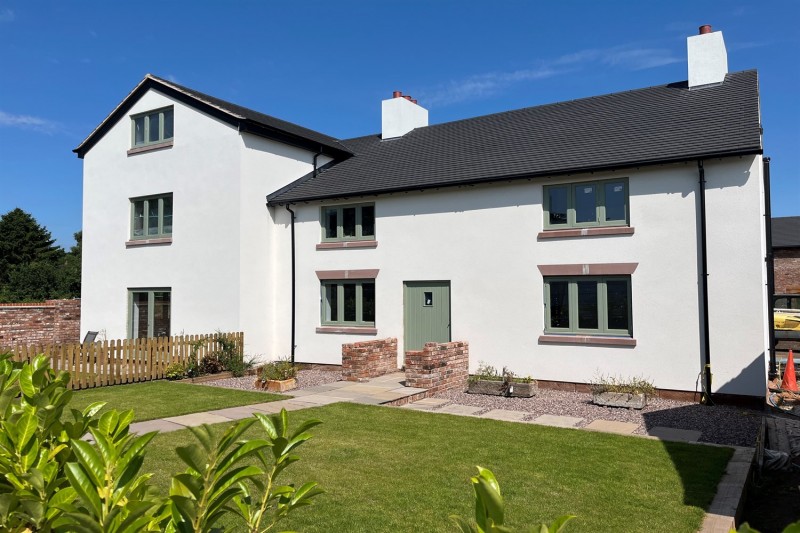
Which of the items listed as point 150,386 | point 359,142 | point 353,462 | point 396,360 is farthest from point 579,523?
point 359,142

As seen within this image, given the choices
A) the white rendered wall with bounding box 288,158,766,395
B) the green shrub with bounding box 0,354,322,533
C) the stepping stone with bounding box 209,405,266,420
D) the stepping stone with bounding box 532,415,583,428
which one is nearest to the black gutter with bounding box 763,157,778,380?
the white rendered wall with bounding box 288,158,766,395

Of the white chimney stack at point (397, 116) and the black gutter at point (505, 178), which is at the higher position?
the white chimney stack at point (397, 116)

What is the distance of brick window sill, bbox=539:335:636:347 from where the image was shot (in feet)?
40.9

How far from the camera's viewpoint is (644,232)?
12.4 metres

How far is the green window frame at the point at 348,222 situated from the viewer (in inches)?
655

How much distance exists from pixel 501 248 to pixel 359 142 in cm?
1022

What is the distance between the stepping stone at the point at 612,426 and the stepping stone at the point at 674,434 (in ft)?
1.01

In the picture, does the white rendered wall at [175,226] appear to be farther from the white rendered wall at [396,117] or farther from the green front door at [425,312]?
the white rendered wall at [396,117]

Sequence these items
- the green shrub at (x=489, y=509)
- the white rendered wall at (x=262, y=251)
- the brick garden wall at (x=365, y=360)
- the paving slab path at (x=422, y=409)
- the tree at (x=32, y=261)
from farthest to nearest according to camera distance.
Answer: the tree at (x=32, y=261), the white rendered wall at (x=262, y=251), the brick garden wall at (x=365, y=360), the paving slab path at (x=422, y=409), the green shrub at (x=489, y=509)

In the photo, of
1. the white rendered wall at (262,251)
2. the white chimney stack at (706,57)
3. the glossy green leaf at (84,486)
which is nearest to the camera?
the glossy green leaf at (84,486)

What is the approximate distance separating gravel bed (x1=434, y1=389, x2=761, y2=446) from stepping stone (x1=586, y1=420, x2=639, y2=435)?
0.12 meters

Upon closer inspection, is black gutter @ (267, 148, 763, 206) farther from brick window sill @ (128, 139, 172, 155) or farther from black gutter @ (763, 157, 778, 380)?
black gutter @ (763, 157, 778, 380)

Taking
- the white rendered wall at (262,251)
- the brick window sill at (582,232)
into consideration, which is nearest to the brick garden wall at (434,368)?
the brick window sill at (582,232)

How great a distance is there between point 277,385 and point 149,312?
7.86 metres
